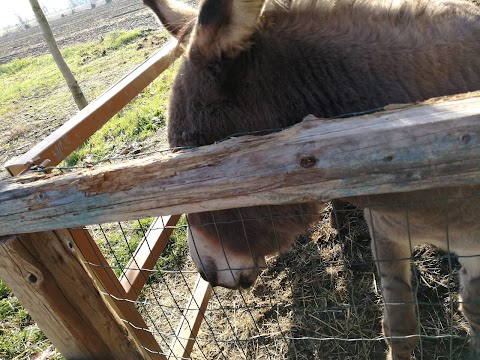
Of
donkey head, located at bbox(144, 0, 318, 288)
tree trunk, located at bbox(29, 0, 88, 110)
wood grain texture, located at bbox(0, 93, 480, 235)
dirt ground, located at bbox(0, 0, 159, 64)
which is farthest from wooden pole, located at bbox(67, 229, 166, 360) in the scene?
dirt ground, located at bbox(0, 0, 159, 64)

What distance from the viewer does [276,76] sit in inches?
67.5

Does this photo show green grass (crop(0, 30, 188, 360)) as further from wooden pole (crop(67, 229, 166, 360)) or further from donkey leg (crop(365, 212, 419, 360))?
donkey leg (crop(365, 212, 419, 360))

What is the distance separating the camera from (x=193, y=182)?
123 centimetres

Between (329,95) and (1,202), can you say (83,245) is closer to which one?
(1,202)

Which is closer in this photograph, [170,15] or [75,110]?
[170,15]

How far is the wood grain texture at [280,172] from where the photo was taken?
38.9 inches

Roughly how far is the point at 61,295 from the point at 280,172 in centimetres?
120

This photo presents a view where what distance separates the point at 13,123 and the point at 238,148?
11.6 m

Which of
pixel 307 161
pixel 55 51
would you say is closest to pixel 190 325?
pixel 307 161

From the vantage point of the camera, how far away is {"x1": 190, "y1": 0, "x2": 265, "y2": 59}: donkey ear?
4.75ft

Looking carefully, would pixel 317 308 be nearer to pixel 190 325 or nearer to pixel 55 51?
pixel 190 325

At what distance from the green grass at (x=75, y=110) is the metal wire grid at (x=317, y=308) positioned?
30.8 inches

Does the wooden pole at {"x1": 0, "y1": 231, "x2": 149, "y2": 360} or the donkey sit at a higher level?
the donkey

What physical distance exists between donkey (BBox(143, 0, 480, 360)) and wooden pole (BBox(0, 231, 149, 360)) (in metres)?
0.66
